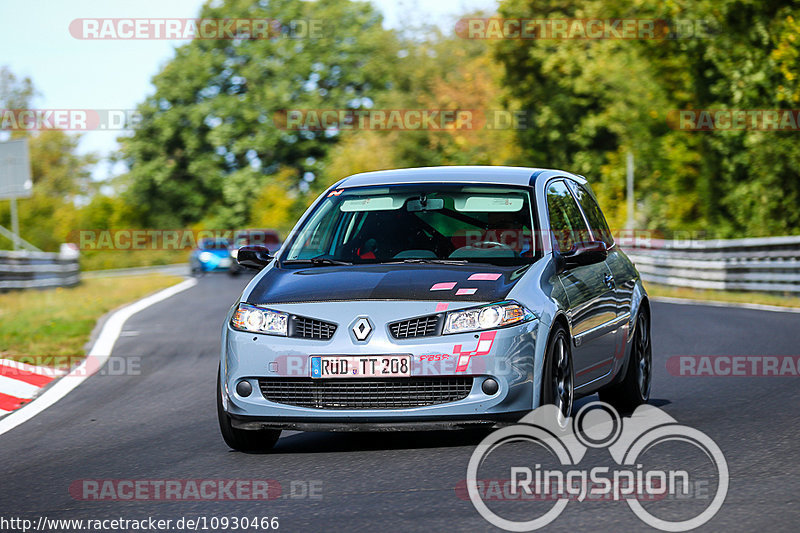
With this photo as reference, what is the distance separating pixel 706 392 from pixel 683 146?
31.4 m

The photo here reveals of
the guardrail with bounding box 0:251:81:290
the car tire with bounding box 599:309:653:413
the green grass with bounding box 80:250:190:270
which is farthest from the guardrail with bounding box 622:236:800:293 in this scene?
the green grass with bounding box 80:250:190:270

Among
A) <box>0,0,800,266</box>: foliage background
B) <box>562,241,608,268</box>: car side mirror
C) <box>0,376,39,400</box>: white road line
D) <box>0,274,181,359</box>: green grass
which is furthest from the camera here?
<box>0,0,800,266</box>: foliage background

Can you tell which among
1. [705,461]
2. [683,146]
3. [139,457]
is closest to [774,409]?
[705,461]

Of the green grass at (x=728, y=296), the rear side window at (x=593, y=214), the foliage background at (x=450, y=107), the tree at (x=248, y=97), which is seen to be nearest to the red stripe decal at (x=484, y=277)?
the rear side window at (x=593, y=214)

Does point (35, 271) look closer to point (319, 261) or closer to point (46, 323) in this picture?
point (46, 323)

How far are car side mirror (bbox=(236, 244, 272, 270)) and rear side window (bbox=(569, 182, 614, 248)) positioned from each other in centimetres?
226

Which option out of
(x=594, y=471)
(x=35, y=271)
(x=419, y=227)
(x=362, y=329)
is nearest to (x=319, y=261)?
(x=419, y=227)

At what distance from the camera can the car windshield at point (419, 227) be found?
26.0 feet

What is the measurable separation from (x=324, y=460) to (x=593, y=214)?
3.36 m

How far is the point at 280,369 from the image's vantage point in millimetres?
7129

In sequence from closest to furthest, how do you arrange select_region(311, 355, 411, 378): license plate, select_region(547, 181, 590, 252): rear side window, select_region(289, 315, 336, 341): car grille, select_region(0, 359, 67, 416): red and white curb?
select_region(311, 355, 411, 378): license plate, select_region(289, 315, 336, 341): car grille, select_region(547, 181, 590, 252): rear side window, select_region(0, 359, 67, 416): red and white curb

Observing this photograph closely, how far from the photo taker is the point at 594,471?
6.41 meters

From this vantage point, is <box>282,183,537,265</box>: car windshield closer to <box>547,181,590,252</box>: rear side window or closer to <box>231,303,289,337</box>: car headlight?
<box>547,181,590,252</box>: rear side window

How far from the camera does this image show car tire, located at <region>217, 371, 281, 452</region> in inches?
292
